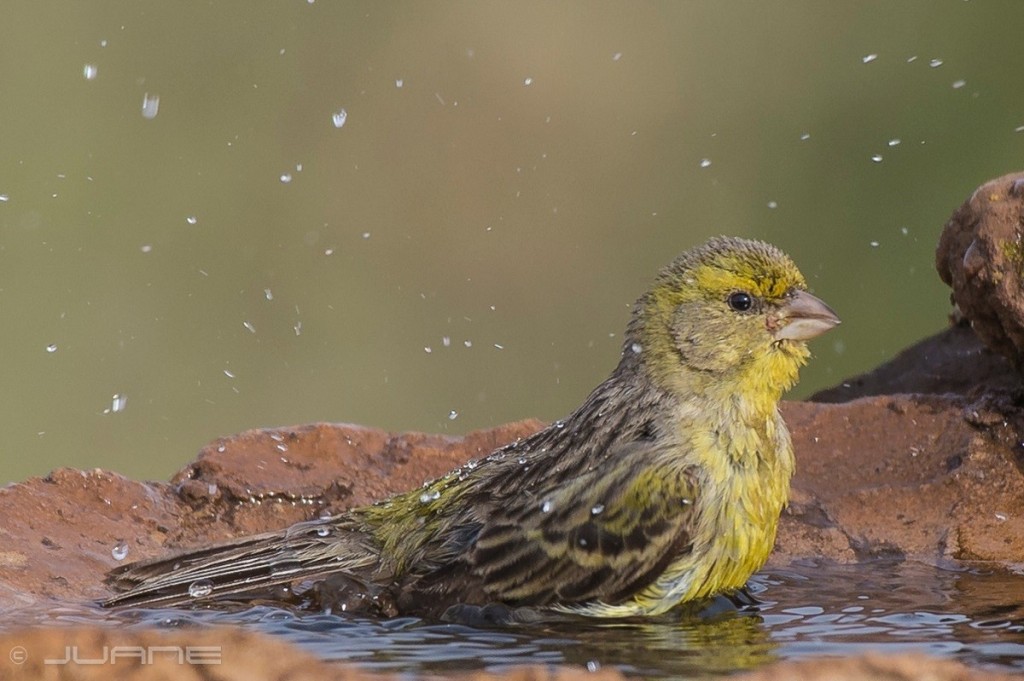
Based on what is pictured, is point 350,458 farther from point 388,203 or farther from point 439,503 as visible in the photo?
point 388,203

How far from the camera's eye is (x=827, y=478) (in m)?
5.16

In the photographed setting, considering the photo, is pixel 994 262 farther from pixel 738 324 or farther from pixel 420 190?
pixel 420 190

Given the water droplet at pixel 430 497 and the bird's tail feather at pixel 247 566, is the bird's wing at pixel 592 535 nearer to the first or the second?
the water droplet at pixel 430 497

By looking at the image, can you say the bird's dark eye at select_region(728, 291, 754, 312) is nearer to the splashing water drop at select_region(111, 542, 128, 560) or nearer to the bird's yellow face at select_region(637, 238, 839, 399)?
the bird's yellow face at select_region(637, 238, 839, 399)

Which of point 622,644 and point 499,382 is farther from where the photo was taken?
point 499,382

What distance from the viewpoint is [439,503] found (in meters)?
4.61

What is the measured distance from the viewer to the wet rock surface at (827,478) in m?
4.77

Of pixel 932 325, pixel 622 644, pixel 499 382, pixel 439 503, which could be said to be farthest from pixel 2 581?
pixel 932 325

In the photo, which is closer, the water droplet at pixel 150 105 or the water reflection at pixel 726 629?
the water reflection at pixel 726 629

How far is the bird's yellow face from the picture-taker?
15.0 ft

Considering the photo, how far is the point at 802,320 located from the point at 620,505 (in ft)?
2.52

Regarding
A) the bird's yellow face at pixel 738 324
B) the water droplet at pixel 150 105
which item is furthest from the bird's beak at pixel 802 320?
the water droplet at pixel 150 105

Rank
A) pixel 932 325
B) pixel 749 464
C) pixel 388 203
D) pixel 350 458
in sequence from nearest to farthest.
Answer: pixel 749 464 → pixel 350 458 → pixel 932 325 → pixel 388 203

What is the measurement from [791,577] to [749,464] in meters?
0.43
